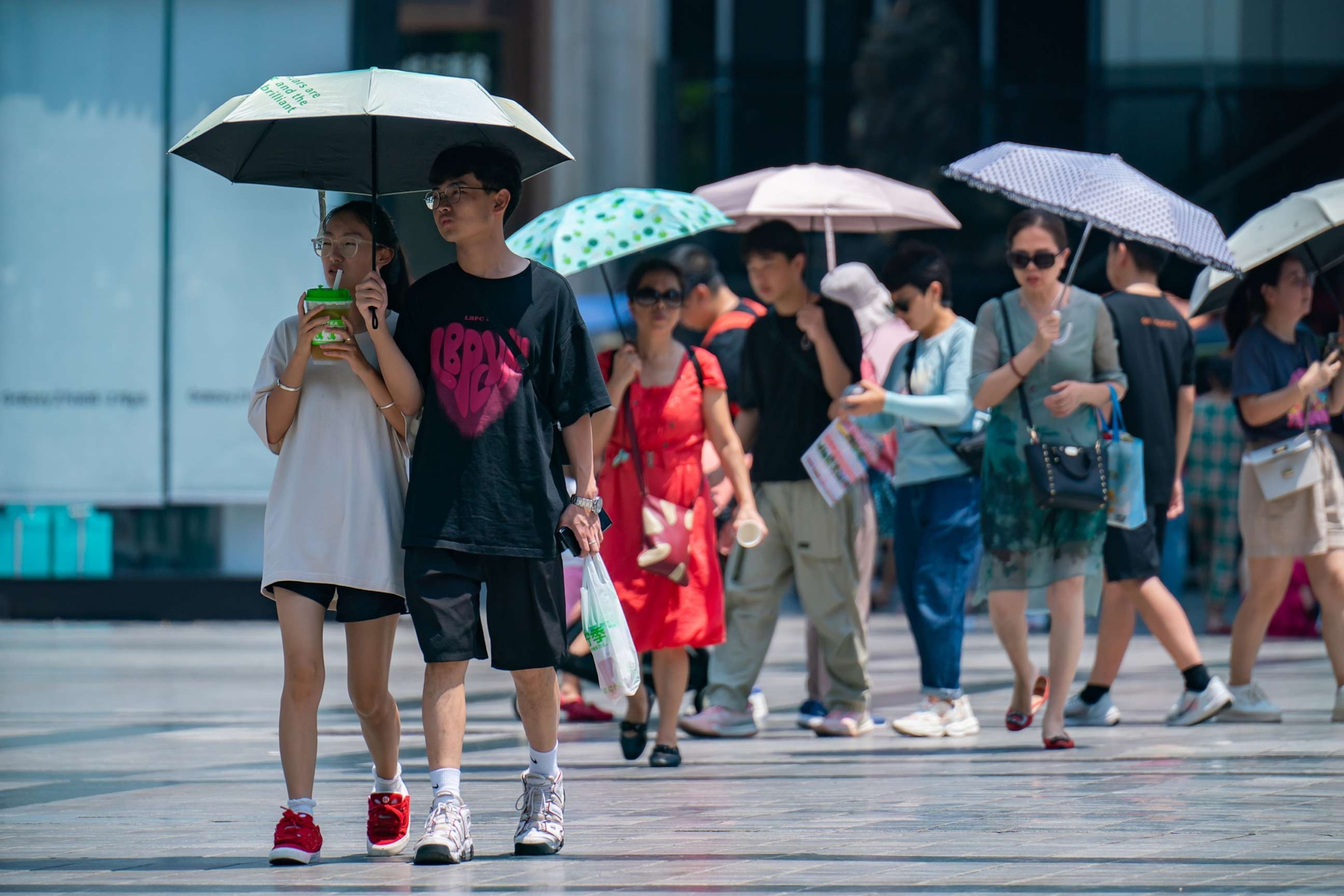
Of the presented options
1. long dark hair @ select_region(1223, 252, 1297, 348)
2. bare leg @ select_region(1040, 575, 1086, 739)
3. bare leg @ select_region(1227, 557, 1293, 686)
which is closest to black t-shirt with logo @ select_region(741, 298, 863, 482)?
bare leg @ select_region(1040, 575, 1086, 739)

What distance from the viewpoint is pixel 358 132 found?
525 centimetres

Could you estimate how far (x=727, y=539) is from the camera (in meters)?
7.31

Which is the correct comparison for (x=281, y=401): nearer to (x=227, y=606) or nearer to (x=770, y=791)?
(x=770, y=791)

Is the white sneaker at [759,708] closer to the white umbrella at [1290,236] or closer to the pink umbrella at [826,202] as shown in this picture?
the pink umbrella at [826,202]

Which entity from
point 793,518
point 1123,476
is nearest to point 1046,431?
point 1123,476

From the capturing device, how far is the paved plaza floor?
448 centimetres

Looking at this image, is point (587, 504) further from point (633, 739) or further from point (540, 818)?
point (633, 739)

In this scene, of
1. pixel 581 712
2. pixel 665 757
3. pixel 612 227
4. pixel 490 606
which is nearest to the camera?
pixel 490 606

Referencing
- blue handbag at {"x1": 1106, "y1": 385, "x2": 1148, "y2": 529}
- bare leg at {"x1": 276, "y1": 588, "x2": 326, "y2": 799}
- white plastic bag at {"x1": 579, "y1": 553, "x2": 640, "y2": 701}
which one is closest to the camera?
bare leg at {"x1": 276, "y1": 588, "x2": 326, "y2": 799}

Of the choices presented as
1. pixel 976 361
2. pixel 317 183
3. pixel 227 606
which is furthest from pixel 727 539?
pixel 227 606

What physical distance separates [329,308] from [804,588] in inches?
126

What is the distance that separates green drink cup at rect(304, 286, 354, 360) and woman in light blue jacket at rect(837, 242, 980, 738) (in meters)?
2.93

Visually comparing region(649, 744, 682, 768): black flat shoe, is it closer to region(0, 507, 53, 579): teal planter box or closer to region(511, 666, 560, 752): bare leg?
region(511, 666, 560, 752): bare leg

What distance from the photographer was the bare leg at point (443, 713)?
479 centimetres
